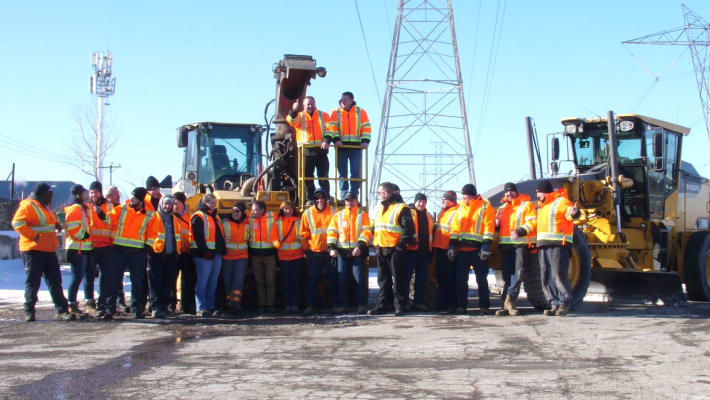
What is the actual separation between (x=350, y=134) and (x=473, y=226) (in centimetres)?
256

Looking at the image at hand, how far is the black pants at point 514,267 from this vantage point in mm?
11602

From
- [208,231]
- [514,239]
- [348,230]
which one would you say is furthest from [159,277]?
[514,239]

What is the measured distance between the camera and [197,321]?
11.2 m

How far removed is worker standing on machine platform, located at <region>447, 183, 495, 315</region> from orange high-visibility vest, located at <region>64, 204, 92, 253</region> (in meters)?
5.41

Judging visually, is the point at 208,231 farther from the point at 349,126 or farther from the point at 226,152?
the point at 226,152

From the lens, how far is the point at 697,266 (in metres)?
14.2

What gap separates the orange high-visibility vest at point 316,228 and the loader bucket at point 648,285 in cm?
440

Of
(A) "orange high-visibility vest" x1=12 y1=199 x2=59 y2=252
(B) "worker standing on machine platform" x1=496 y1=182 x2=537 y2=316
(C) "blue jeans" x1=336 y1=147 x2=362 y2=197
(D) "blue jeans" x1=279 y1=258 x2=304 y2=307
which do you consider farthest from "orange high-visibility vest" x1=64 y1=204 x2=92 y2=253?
(B) "worker standing on machine platform" x1=496 y1=182 x2=537 y2=316

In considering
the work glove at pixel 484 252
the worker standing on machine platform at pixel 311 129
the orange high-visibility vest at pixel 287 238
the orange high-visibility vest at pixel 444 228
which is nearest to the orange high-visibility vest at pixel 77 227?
the orange high-visibility vest at pixel 287 238

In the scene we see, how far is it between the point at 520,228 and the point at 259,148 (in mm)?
6095

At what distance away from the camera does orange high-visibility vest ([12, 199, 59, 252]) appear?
10.9m

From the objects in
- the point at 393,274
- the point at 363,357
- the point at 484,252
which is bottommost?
the point at 363,357

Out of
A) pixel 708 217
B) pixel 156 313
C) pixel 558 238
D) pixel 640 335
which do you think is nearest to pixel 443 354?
pixel 640 335

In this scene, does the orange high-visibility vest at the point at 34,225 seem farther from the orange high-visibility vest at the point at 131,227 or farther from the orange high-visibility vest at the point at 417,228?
the orange high-visibility vest at the point at 417,228
